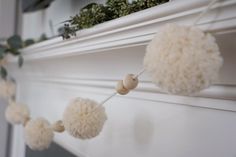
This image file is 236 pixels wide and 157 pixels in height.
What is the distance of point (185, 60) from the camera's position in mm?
420

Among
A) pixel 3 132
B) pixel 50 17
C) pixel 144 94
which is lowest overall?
pixel 3 132

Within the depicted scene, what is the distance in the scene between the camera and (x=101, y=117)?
0.67 meters

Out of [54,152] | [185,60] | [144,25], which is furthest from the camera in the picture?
[54,152]

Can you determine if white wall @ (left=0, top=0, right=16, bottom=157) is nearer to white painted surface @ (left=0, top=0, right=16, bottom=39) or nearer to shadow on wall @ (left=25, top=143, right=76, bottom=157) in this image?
white painted surface @ (left=0, top=0, right=16, bottom=39)

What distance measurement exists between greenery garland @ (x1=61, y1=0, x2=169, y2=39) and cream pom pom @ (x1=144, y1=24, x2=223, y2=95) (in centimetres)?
23

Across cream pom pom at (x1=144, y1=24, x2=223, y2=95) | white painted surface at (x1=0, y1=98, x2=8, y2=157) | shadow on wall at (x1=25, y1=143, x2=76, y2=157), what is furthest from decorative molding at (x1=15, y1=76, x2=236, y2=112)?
white painted surface at (x1=0, y1=98, x2=8, y2=157)

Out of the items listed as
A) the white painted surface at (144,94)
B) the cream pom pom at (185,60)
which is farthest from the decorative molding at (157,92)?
the cream pom pom at (185,60)

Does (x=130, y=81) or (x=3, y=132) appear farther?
(x=3, y=132)

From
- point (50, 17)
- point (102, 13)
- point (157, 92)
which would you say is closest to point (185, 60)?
point (157, 92)

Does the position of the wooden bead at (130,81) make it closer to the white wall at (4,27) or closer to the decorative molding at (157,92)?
the decorative molding at (157,92)

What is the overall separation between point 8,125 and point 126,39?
1.52m

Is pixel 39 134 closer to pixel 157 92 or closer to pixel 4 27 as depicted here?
pixel 157 92

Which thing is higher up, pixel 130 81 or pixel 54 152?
pixel 130 81

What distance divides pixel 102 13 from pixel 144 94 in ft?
0.77
